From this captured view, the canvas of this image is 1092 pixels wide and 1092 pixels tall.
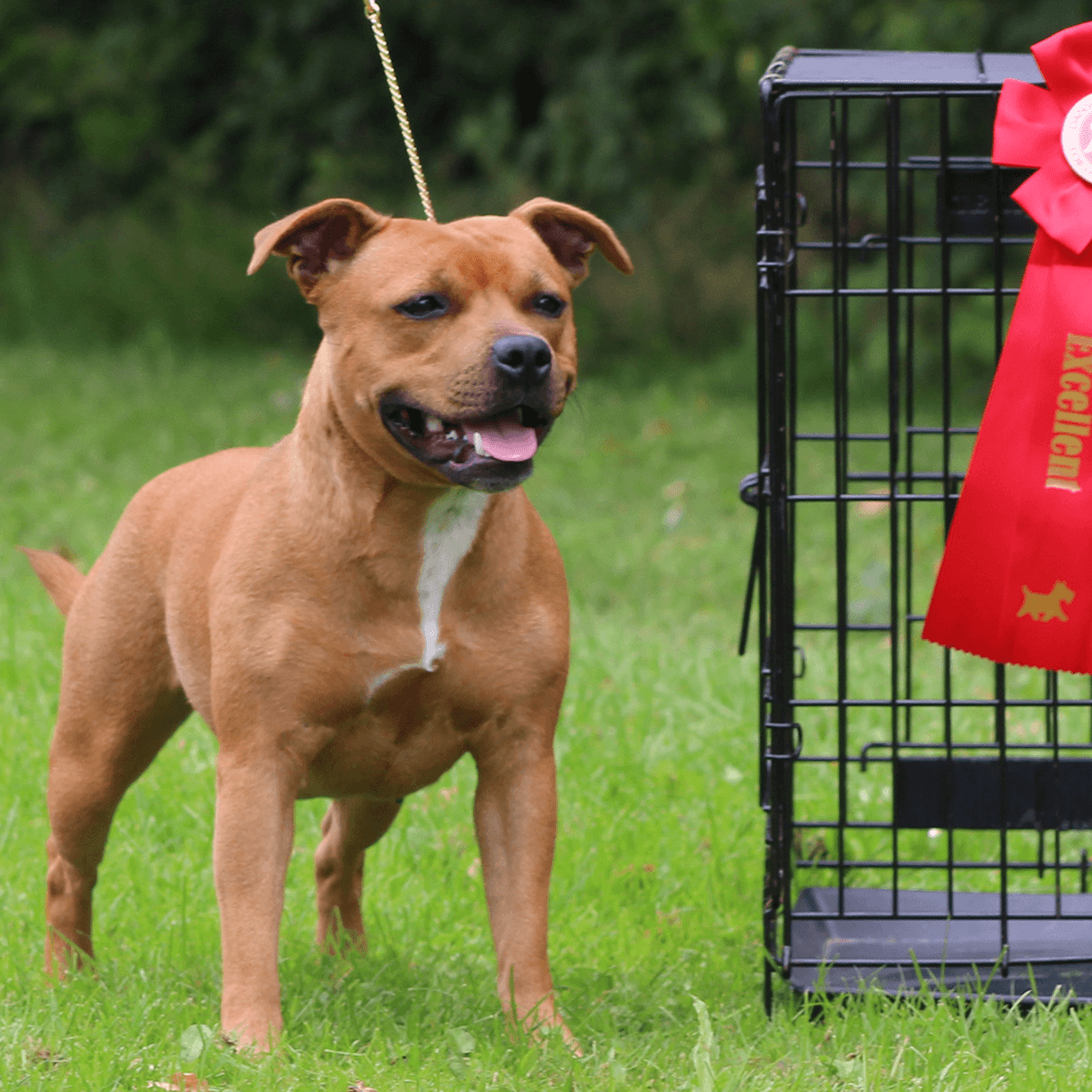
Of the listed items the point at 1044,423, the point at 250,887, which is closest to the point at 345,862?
the point at 250,887

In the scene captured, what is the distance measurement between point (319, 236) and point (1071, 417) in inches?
51.5

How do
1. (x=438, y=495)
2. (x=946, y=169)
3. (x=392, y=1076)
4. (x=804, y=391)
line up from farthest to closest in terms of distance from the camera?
(x=804, y=391), (x=946, y=169), (x=438, y=495), (x=392, y=1076)

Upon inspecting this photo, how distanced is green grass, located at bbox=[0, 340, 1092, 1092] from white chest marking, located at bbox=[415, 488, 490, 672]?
0.70 m

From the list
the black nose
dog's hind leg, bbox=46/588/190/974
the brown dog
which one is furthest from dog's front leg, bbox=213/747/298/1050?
the black nose

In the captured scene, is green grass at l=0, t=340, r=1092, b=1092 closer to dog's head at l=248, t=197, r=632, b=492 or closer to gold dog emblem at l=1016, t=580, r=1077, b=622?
gold dog emblem at l=1016, t=580, r=1077, b=622

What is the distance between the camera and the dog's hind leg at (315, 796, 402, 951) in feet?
10.4

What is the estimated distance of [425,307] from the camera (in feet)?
8.28

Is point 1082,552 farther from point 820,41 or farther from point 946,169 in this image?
point 820,41

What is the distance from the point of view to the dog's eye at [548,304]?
2.61 m

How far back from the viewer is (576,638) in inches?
205

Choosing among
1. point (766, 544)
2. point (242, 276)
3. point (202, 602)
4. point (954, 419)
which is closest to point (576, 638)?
point (766, 544)

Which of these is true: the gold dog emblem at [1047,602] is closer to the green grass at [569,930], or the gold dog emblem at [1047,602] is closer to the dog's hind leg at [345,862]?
the green grass at [569,930]

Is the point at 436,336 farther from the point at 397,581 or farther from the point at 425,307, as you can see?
the point at 397,581

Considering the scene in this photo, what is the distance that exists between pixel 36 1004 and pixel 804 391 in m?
7.26
